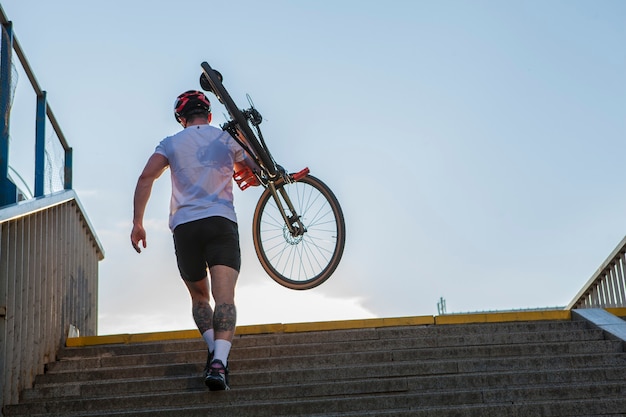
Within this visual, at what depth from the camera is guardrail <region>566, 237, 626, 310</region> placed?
10.4 m

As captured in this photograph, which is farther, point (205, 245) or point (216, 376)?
point (205, 245)

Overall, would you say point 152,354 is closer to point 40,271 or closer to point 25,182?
point 40,271

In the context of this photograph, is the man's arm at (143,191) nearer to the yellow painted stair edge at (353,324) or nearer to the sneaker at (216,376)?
the sneaker at (216,376)

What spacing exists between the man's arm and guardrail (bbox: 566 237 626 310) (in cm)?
569

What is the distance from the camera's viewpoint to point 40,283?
295 inches

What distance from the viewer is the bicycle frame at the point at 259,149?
7.39 metres

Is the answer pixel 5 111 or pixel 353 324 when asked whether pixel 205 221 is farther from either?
pixel 5 111

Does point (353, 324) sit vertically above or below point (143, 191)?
below

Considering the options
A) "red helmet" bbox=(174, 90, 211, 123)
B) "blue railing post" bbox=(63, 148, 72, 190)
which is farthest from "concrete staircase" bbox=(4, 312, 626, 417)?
"blue railing post" bbox=(63, 148, 72, 190)

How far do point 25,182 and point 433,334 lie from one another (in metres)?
3.63

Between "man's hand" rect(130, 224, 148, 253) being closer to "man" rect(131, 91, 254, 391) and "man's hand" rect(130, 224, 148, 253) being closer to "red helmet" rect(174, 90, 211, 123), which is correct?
"man" rect(131, 91, 254, 391)

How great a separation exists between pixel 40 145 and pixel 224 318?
333cm

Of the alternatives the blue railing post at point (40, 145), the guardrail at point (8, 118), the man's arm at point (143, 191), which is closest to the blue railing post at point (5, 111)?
the guardrail at point (8, 118)

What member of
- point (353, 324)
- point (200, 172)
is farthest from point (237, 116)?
point (353, 324)
